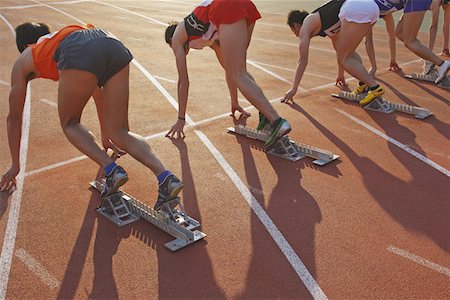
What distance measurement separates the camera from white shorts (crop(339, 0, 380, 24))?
6.82 meters

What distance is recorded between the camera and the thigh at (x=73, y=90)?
405cm

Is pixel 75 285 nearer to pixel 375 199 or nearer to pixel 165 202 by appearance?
pixel 165 202

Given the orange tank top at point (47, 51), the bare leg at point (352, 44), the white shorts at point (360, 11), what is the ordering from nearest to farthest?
the orange tank top at point (47, 51)
the white shorts at point (360, 11)
the bare leg at point (352, 44)

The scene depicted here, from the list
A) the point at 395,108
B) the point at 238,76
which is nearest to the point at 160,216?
the point at 238,76

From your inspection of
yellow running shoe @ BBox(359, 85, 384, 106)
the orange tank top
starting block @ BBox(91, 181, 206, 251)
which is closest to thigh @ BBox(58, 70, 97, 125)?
the orange tank top

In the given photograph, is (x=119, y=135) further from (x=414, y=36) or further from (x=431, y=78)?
(x=431, y=78)

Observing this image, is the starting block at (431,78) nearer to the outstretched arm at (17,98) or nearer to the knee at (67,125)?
the knee at (67,125)

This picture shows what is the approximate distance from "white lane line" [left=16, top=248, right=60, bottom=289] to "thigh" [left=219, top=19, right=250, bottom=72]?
9.08ft

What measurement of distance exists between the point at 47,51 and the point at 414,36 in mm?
6136

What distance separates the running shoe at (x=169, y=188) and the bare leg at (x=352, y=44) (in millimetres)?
3831

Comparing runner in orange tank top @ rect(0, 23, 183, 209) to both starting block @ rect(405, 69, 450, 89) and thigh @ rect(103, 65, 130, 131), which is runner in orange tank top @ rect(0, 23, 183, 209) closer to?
thigh @ rect(103, 65, 130, 131)

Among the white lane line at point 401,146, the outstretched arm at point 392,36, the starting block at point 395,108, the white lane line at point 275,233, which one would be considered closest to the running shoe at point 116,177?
the white lane line at point 275,233

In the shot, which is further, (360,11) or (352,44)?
(352,44)

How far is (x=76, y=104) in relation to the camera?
424cm
